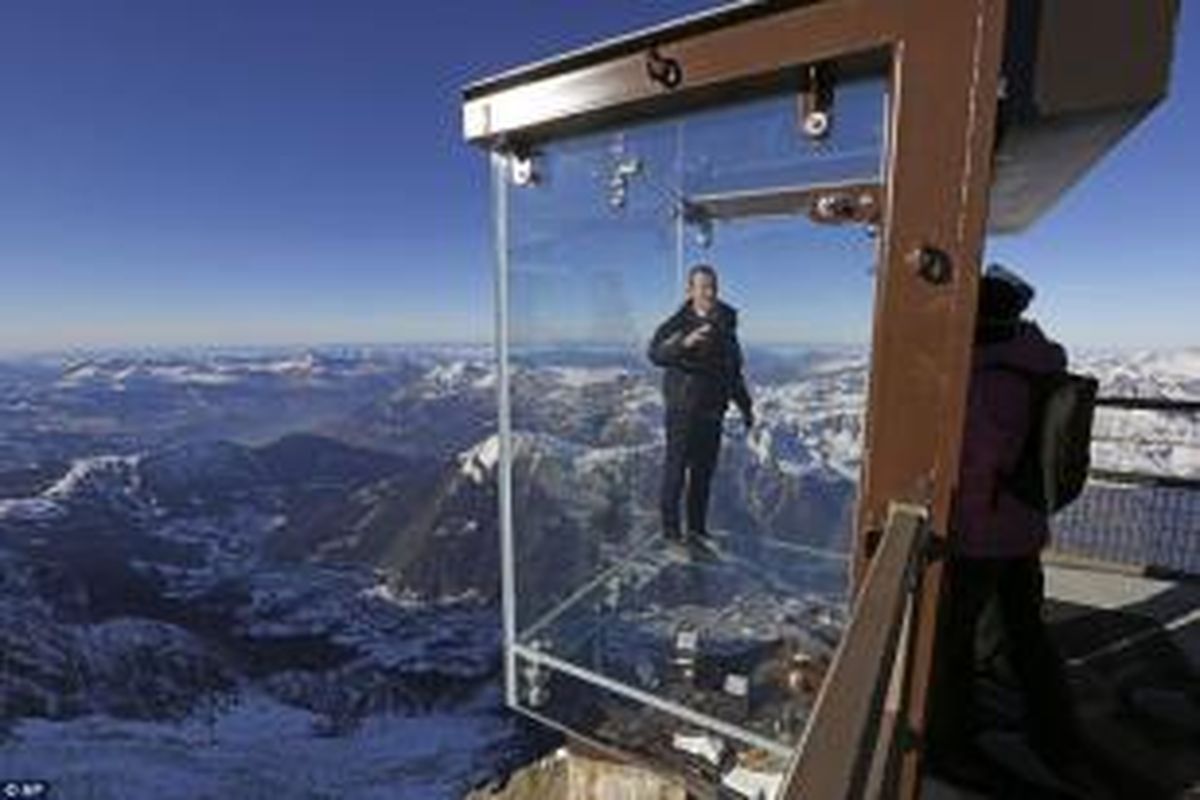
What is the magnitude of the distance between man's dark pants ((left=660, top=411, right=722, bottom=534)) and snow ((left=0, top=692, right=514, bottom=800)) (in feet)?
283

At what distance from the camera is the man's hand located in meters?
3.99

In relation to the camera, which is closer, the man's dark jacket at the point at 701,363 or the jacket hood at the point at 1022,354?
the jacket hood at the point at 1022,354

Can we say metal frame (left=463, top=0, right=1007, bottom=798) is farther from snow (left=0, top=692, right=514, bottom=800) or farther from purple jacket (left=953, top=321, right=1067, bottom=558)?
snow (left=0, top=692, right=514, bottom=800)

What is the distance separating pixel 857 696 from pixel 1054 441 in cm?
198

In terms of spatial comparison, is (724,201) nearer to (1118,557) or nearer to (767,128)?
(767,128)

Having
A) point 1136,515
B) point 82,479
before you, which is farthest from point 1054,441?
point 82,479

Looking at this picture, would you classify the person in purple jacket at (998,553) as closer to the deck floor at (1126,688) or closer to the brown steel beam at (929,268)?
the deck floor at (1126,688)

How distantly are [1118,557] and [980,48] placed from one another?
5.51 metres

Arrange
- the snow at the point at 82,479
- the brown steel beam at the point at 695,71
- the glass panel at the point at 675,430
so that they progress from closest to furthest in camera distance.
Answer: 1. the brown steel beam at the point at 695,71
2. the glass panel at the point at 675,430
3. the snow at the point at 82,479

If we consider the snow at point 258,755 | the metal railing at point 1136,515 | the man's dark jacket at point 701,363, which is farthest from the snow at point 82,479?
the man's dark jacket at point 701,363

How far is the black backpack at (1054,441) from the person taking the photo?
3.19m

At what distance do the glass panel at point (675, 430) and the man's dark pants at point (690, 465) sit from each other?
0.01m

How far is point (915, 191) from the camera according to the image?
2.71m

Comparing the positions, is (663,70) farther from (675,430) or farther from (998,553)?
(998,553)
